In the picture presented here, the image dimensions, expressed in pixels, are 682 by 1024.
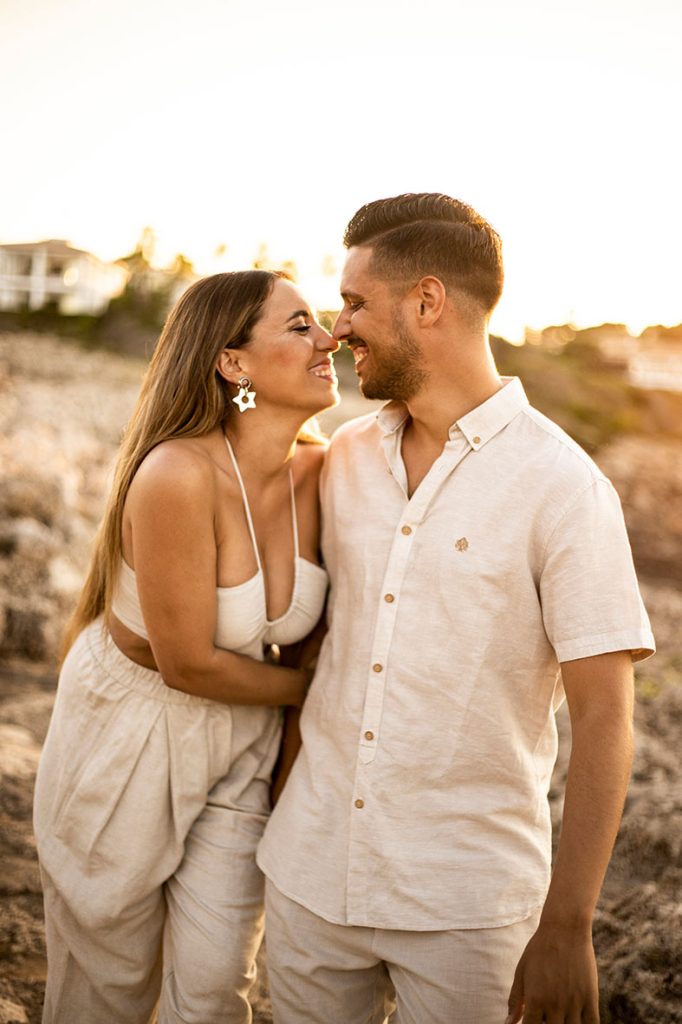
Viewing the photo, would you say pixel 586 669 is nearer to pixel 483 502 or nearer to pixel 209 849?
pixel 483 502

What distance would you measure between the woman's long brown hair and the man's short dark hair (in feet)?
1.38

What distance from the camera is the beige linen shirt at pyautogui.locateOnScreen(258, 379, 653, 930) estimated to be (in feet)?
7.11

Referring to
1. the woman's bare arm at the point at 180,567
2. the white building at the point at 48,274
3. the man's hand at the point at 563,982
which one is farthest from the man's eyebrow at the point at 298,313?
the white building at the point at 48,274

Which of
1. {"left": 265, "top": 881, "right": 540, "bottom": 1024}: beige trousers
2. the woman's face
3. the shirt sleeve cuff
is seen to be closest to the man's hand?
{"left": 265, "top": 881, "right": 540, "bottom": 1024}: beige trousers

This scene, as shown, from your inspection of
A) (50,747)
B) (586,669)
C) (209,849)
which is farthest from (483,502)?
(50,747)

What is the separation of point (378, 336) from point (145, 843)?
5.22ft

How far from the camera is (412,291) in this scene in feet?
7.92

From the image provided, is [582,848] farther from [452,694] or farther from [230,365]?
[230,365]

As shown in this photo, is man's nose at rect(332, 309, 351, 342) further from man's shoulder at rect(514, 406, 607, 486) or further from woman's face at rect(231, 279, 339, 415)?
man's shoulder at rect(514, 406, 607, 486)

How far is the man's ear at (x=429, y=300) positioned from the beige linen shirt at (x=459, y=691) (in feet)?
0.91

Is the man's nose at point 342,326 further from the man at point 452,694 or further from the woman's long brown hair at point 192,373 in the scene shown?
the woman's long brown hair at point 192,373

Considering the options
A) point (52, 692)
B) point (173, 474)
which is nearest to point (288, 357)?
point (173, 474)

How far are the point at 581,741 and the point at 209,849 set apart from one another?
47.0 inches

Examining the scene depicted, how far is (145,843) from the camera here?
2650 mm
